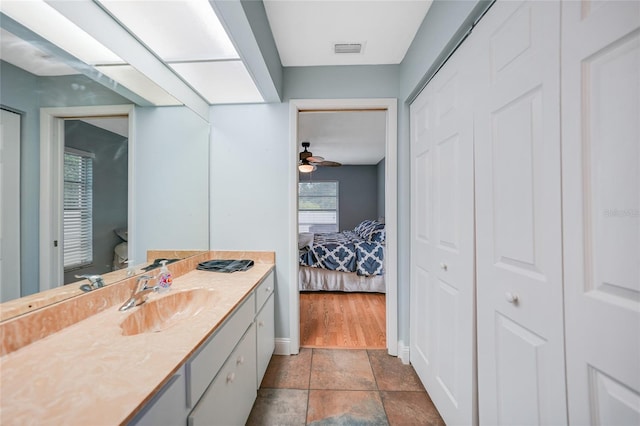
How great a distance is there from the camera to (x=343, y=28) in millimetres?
1602

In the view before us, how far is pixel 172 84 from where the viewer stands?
5.32 ft

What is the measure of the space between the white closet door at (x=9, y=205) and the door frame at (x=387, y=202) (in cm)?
144

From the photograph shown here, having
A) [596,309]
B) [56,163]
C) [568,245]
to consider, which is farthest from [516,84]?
[56,163]

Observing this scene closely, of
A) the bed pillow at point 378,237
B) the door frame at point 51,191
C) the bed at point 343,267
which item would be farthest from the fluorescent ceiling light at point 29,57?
the bed pillow at point 378,237

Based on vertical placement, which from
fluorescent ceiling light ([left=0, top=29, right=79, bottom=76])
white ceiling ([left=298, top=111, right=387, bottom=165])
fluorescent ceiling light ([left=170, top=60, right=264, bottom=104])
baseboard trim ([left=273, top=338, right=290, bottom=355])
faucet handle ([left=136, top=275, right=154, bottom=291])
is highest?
white ceiling ([left=298, top=111, right=387, bottom=165])

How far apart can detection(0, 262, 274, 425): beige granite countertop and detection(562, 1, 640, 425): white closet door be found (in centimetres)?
114

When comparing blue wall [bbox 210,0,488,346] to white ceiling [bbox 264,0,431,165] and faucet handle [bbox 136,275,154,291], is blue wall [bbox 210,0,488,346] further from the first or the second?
faucet handle [bbox 136,275,154,291]

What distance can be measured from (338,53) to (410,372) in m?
2.50

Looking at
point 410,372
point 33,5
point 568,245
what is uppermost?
point 33,5

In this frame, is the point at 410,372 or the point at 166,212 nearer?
the point at 166,212

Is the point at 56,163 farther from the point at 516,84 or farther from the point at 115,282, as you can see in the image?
the point at 516,84

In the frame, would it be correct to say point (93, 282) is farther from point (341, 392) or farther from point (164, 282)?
point (341, 392)

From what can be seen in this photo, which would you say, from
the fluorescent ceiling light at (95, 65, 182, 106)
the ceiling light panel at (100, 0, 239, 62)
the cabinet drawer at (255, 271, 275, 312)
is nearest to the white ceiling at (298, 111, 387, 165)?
the ceiling light panel at (100, 0, 239, 62)

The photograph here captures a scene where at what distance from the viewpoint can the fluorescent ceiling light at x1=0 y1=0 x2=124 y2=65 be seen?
0.81m
